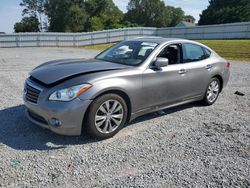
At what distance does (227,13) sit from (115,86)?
58129mm

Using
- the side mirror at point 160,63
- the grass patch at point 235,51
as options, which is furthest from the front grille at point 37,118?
the grass patch at point 235,51

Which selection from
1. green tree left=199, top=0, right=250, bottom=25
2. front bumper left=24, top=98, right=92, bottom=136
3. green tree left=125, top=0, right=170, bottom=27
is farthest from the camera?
green tree left=125, top=0, right=170, bottom=27

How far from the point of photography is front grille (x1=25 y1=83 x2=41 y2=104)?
399 centimetres

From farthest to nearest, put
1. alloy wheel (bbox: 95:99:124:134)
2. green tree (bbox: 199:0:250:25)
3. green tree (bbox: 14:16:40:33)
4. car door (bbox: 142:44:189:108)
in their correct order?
green tree (bbox: 14:16:40:33), green tree (bbox: 199:0:250:25), car door (bbox: 142:44:189:108), alloy wheel (bbox: 95:99:124:134)

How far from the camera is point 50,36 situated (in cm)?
2580

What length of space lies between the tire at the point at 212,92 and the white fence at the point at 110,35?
72.0ft

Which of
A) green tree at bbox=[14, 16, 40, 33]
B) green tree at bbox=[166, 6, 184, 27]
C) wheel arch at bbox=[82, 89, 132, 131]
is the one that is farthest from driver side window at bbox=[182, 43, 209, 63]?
green tree at bbox=[166, 6, 184, 27]

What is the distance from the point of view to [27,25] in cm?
6875

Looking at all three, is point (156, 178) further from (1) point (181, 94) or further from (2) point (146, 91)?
(1) point (181, 94)

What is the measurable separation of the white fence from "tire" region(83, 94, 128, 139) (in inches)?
896

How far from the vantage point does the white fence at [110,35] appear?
24606mm

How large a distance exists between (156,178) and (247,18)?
59206 mm

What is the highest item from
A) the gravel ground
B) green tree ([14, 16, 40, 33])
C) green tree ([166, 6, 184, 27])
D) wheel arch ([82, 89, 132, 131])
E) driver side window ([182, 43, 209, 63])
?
green tree ([166, 6, 184, 27])

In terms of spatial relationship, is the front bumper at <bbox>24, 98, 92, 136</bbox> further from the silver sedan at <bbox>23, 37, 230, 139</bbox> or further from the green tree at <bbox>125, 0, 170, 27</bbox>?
the green tree at <bbox>125, 0, 170, 27</bbox>
